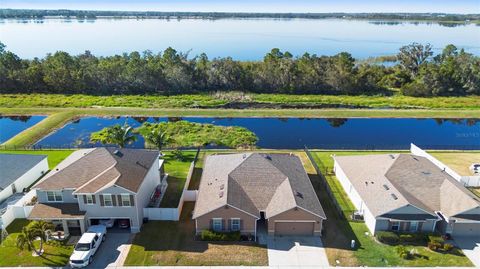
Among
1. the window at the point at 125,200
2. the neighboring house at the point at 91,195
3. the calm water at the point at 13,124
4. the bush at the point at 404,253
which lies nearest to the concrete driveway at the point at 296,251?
the bush at the point at 404,253

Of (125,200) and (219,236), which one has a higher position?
(125,200)

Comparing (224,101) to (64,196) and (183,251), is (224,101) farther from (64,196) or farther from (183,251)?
(183,251)

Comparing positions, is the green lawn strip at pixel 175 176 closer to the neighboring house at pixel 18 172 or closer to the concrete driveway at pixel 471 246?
the neighboring house at pixel 18 172

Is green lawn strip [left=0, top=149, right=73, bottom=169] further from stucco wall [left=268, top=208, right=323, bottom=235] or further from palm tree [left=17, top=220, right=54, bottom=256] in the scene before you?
stucco wall [left=268, top=208, right=323, bottom=235]

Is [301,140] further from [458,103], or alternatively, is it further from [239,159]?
[458,103]

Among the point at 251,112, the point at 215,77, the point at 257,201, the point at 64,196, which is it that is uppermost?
the point at 215,77

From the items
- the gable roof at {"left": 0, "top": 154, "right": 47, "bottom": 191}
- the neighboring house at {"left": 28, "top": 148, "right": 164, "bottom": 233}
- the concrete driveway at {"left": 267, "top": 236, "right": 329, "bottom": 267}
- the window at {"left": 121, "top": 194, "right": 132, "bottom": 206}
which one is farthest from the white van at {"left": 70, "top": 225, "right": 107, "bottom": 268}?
the concrete driveway at {"left": 267, "top": 236, "right": 329, "bottom": 267}

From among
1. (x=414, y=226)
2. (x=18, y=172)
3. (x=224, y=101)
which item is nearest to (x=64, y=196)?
(x=18, y=172)
